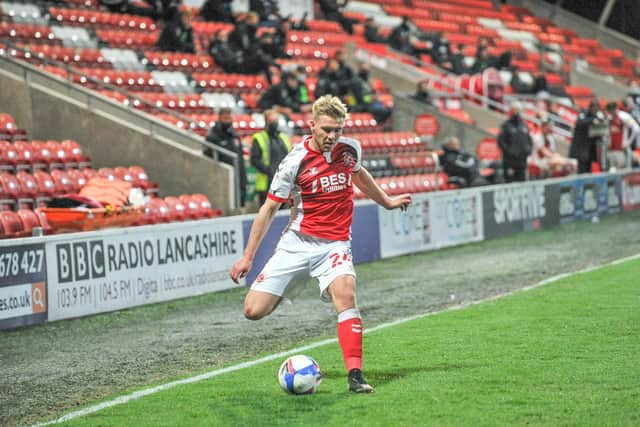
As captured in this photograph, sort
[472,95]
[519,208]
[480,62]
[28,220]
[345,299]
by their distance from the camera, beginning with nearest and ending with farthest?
[345,299] → [28,220] → [519,208] → [472,95] → [480,62]

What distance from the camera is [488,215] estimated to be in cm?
2038

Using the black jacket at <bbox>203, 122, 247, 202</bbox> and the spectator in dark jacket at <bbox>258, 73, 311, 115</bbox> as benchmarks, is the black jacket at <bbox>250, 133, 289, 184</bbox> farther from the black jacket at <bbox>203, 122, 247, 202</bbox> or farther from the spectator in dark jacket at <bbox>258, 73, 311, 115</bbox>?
the spectator in dark jacket at <bbox>258, 73, 311, 115</bbox>

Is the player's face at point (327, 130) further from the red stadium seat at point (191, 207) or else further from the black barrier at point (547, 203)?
the black barrier at point (547, 203)

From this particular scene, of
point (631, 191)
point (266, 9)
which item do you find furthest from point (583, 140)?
point (266, 9)

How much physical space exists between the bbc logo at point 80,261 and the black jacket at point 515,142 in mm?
12267

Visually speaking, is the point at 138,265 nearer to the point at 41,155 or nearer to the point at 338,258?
the point at 41,155

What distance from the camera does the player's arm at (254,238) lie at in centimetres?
708

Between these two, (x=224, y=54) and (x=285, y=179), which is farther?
(x=224, y=54)

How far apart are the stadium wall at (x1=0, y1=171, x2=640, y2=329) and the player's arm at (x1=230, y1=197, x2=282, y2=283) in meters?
4.47

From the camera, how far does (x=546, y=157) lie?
24.8 meters

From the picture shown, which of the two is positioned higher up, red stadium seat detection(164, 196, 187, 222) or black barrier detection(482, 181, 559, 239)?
red stadium seat detection(164, 196, 187, 222)

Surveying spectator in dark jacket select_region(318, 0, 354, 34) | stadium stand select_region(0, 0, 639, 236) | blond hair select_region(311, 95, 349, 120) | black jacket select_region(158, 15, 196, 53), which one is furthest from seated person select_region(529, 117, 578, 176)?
blond hair select_region(311, 95, 349, 120)

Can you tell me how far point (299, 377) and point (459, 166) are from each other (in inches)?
653

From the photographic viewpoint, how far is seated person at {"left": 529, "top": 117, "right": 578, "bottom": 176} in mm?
24703
